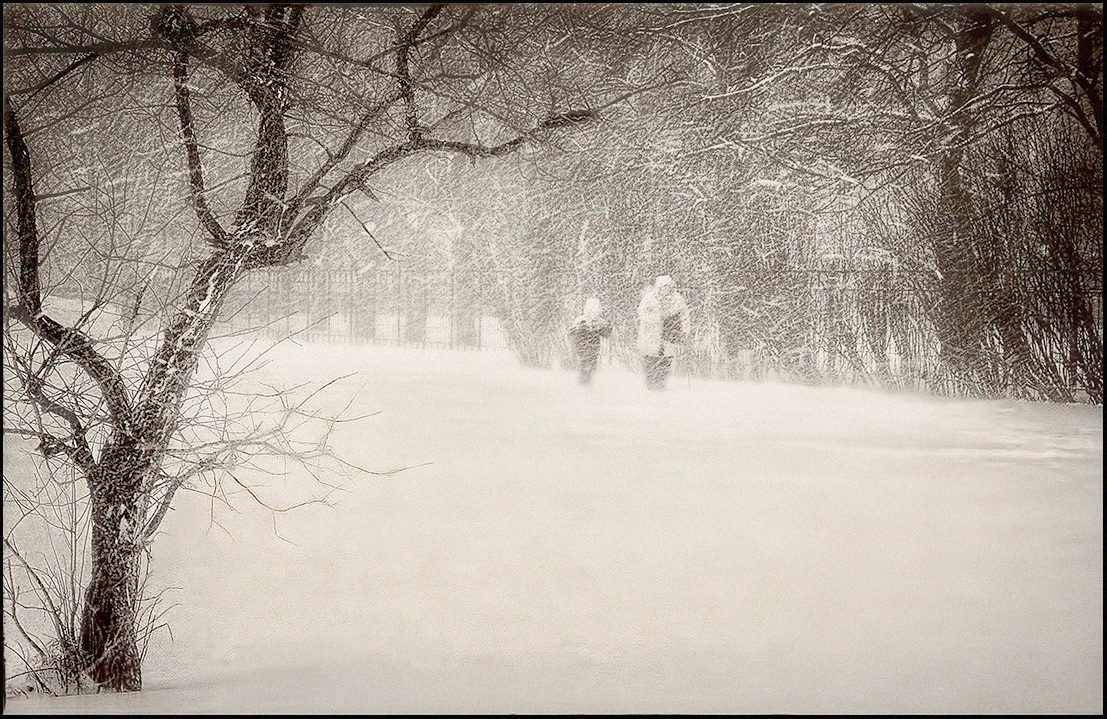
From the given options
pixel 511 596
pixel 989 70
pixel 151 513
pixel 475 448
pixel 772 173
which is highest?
pixel 989 70

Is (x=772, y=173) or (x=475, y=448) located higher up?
(x=772, y=173)

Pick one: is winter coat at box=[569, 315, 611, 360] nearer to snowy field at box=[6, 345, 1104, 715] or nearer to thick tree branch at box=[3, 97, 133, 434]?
snowy field at box=[6, 345, 1104, 715]

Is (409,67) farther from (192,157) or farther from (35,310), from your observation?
(35,310)

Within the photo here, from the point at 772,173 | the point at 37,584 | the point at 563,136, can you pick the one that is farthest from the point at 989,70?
the point at 37,584

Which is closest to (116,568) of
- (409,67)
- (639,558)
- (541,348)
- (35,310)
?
(35,310)

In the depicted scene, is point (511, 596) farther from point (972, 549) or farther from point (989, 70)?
point (989, 70)

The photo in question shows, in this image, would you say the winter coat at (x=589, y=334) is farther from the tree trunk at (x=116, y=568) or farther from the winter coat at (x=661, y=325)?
the tree trunk at (x=116, y=568)

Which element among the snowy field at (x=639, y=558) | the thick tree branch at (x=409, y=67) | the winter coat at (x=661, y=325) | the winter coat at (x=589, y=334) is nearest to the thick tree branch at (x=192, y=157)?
the snowy field at (x=639, y=558)
